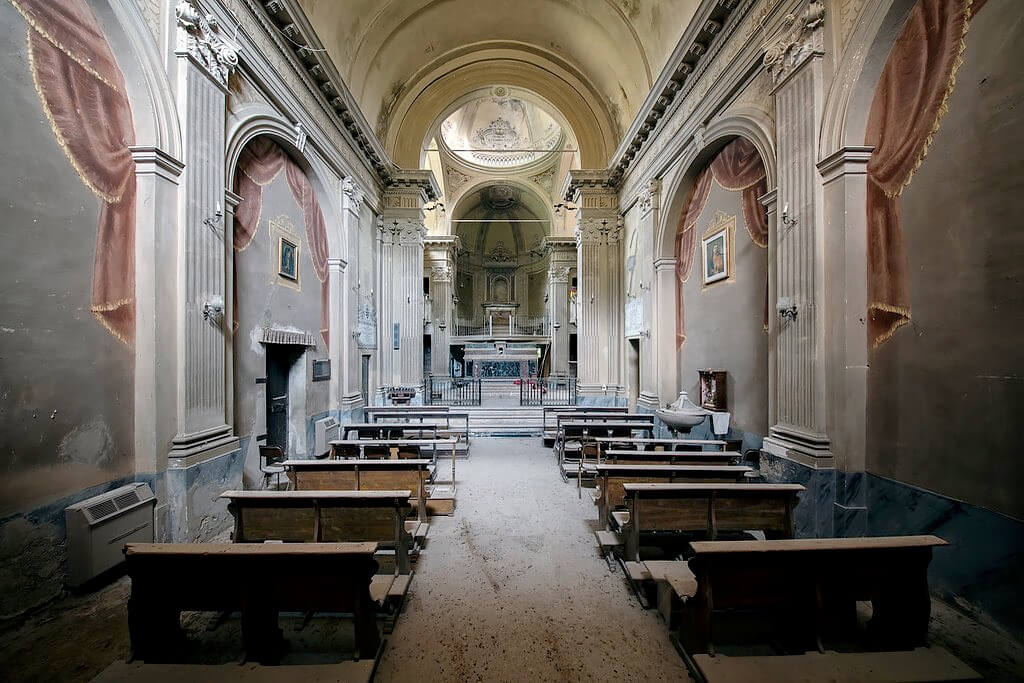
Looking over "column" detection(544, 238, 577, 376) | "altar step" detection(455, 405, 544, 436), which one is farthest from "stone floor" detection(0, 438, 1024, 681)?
"column" detection(544, 238, 577, 376)

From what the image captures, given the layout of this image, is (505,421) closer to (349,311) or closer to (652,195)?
(349,311)

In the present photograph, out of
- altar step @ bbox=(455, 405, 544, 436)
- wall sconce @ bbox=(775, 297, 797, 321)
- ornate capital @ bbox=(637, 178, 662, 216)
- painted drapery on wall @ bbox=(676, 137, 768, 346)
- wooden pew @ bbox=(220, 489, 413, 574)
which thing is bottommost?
altar step @ bbox=(455, 405, 544, 436)

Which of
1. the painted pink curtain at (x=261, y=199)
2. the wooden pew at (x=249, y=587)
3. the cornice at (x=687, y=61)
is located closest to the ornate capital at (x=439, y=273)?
the painted pink curtain at (x=261, y=199)

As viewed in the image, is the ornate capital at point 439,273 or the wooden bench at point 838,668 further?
the ornate capital at point 439,273

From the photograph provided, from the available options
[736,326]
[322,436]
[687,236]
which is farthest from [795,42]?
[322,436]

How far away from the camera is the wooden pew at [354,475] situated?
4414 mm

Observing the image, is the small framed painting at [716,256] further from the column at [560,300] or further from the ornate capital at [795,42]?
the column at [560,300]

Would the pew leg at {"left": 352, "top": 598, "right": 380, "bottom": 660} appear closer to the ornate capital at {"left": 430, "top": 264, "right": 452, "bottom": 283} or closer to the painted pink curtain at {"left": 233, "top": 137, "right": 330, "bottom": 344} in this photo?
the painted pink curtain at {"left": 233, "top": 137, "right": 330, "bottom": 344}

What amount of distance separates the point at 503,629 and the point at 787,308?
14.9 ft

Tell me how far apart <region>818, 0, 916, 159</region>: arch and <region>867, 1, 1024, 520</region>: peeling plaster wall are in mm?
872

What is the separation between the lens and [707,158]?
24.8 feet

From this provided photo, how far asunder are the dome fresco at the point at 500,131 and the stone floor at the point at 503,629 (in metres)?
20.2

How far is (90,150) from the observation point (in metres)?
3.80

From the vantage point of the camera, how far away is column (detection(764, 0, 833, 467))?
14.7ft
